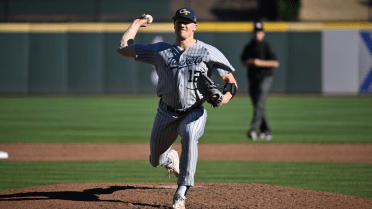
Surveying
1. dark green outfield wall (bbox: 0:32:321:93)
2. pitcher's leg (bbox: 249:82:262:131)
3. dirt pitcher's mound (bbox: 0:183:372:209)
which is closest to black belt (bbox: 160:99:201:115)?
dirt pitcher's mound (bbox: 0:183:372:209)

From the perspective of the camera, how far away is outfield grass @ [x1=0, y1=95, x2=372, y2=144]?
992 centimetres

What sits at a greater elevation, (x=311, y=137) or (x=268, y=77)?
(x=268, y=77)

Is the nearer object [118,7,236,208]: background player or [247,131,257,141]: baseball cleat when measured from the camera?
[118,7,236,208]: background player

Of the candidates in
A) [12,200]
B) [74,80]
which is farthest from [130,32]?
[74,80]

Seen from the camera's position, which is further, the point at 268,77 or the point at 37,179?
the point at 268,77

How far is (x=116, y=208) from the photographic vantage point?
4.10 meters

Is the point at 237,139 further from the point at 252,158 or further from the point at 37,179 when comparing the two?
the point at 37,179

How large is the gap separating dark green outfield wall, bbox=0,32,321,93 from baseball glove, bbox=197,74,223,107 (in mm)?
17131

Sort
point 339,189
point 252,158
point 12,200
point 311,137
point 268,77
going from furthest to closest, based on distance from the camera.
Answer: point 311,137
point 268,77
point 252,158
point 339,189
point 12,200

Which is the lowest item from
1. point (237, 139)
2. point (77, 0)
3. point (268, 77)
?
point (237, 139)

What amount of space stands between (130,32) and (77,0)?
69.2 feet

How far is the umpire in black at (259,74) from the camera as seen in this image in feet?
30.2

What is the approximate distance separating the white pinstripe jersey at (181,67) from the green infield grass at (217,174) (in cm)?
192

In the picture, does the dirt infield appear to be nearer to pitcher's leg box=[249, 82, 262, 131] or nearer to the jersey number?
the jersey number
